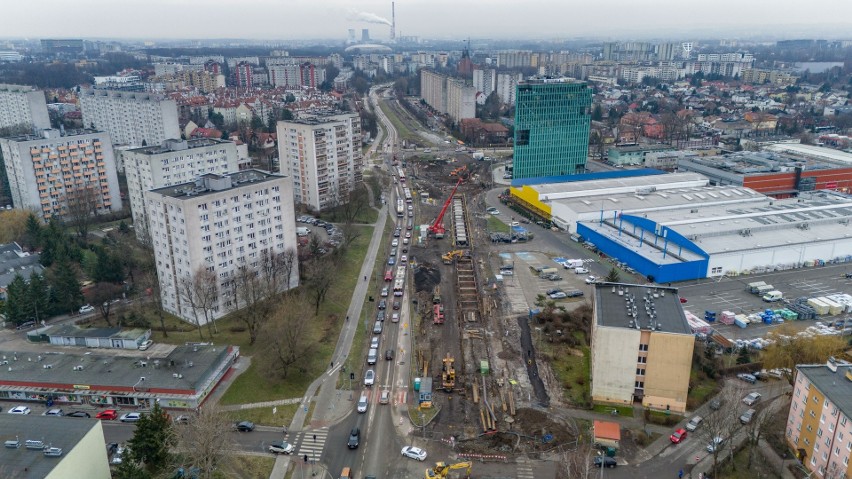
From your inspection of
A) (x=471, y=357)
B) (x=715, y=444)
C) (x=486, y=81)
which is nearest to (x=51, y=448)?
(x=471, y=357)

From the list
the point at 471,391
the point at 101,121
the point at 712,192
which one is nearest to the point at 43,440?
the point at 471,391

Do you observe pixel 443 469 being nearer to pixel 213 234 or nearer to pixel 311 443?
pixel 311 443

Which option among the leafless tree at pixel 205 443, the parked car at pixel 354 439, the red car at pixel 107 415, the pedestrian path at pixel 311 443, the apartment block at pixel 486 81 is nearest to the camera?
the leafless tree at pixel 205 443

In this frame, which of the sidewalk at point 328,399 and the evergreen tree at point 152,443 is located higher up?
the evergreen tree at point 152,443

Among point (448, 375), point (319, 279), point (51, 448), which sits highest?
point (51, 448)

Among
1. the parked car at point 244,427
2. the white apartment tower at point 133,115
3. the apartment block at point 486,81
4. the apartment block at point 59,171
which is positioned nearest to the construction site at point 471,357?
the parked car at point 244,427

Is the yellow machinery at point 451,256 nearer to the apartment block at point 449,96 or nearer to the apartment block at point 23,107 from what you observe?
the apartment block at point 23,107
